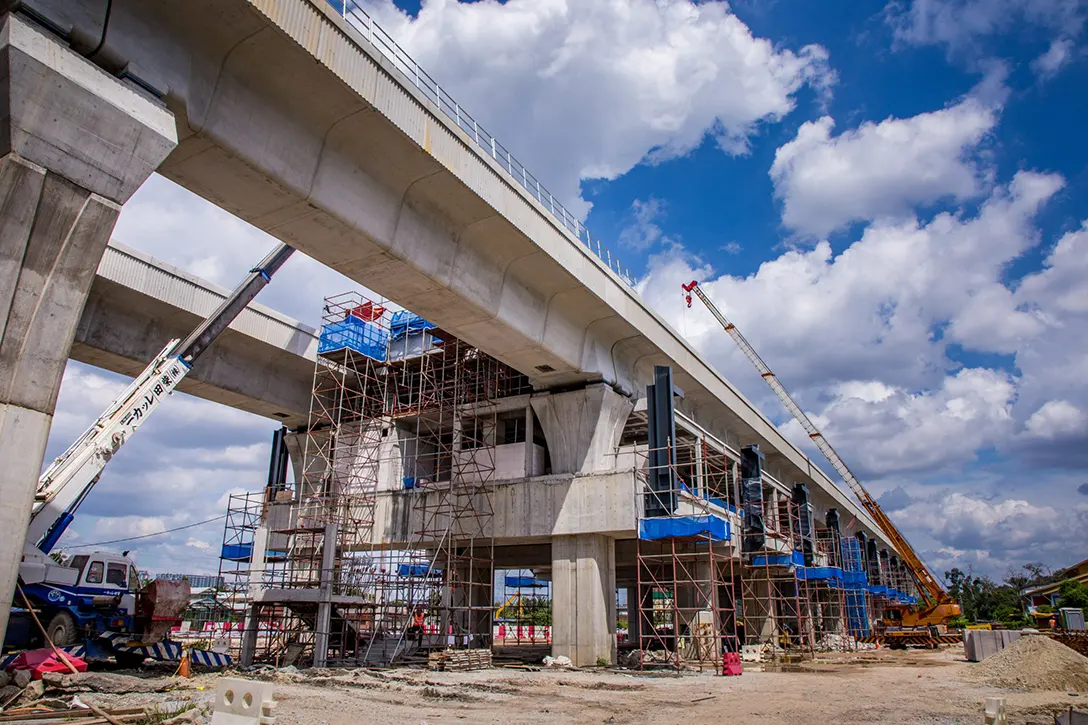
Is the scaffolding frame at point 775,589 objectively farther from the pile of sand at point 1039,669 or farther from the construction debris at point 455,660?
the construction debris at point 455,660

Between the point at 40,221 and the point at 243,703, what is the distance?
8.06 m

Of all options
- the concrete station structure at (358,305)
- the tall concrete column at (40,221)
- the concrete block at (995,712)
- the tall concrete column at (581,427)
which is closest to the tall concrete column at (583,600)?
the concrete station structure at (358,305)

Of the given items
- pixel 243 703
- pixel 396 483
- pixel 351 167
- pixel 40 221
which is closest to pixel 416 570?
pixel 396 483

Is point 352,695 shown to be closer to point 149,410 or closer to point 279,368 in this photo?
point 149,410

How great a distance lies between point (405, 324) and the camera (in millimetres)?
30375

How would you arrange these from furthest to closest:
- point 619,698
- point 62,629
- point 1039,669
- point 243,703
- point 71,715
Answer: point 62,629 → point 1039,669 → point 619,698 → point 71,715 → point 243,703

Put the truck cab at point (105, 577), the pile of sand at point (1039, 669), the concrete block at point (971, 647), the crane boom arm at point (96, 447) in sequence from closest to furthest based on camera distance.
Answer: the crane boom arm at point (96, 447) < the pile of sand at point (1039, 669) < the truck cab at point (105, 577) < the concrete block at point (971, 647)

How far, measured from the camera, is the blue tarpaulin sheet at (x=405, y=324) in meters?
30.1

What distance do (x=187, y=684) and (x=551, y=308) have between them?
13.6 m

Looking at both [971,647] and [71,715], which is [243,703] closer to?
[71,715]

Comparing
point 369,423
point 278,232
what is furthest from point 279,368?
point 278,232

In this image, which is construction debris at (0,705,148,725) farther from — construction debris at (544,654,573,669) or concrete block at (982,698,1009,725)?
construction debris at (544,654,573,669)

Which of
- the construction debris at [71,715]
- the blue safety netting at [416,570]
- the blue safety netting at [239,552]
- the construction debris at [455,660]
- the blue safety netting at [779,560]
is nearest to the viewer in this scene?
the construction debris at [71,715]

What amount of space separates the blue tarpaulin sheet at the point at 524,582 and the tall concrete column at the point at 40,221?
35.5 meters
